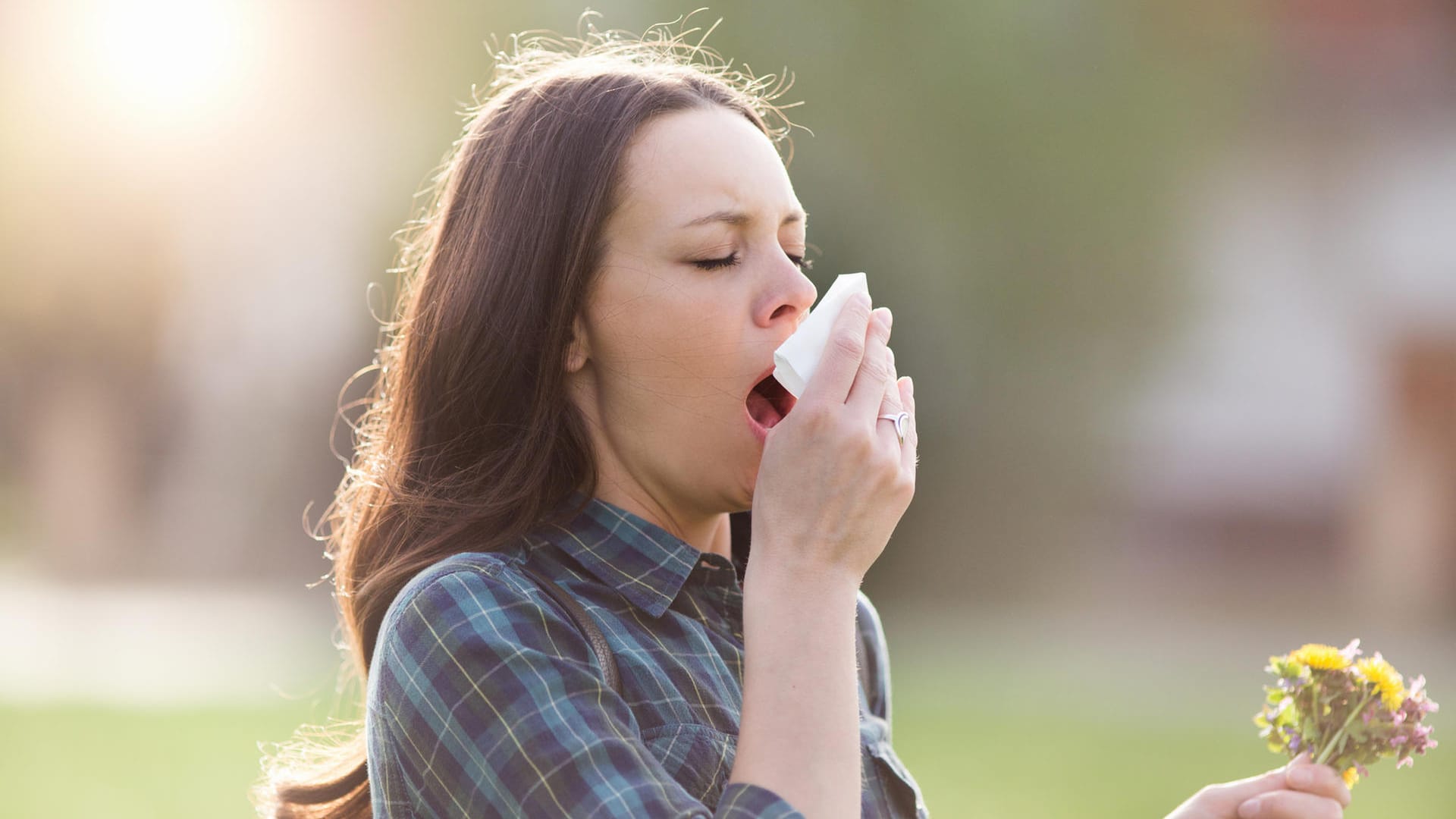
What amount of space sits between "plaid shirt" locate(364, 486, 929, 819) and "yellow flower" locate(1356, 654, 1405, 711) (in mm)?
776

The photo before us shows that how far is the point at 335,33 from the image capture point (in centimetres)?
1592

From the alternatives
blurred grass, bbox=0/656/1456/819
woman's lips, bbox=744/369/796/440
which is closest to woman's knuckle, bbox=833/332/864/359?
woman's lips, bbox=744/369/796/440

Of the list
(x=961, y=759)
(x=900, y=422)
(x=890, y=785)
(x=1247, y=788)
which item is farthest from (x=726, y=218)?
(x=961, y=759)

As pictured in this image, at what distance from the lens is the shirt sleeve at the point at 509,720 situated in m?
1.61

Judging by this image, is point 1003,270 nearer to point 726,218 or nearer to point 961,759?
point 961,759

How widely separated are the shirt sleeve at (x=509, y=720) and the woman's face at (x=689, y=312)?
0.40 meters

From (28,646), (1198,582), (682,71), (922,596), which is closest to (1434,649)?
(1198,582)

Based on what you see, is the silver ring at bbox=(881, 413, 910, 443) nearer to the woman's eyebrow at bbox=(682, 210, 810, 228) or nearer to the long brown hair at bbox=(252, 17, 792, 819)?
the woman's eyebrow at bbox=(682, 210, 810, 228)

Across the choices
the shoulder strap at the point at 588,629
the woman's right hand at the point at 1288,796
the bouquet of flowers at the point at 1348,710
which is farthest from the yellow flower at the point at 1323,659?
the shoulder strap at the point at 588,629

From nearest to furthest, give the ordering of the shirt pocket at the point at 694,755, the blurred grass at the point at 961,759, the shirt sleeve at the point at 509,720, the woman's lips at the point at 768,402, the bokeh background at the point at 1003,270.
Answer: the shirt sleeve at the point at 509,720, the shirt pocket at the point at 694,755, the woman's lips at the point at 768,402, the blurred grass at the point at 961,759, the bokeh background at the point at 1003,270

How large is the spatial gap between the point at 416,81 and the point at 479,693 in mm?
15049

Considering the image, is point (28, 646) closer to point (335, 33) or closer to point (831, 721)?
point (335, 33)

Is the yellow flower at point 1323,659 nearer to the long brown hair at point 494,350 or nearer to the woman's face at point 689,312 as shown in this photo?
the woman's face at point 689,312

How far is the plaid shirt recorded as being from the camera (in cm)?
163
